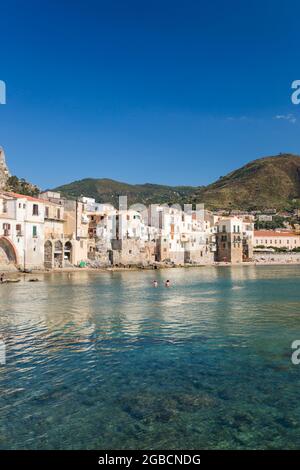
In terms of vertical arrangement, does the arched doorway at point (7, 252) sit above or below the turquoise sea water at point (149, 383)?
above

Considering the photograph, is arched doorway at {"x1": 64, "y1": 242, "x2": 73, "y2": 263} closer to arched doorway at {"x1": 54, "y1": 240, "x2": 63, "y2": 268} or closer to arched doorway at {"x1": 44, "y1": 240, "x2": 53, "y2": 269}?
arched doorway at {"x1": 54, "y1": 240, "x2": 63, "y2": 268}

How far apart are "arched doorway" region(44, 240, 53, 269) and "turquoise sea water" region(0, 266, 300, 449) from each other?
40058 millimetres

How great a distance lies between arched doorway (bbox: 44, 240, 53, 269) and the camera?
195ft

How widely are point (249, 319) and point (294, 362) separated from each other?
791 cm

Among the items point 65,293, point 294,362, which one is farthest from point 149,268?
point 294,362

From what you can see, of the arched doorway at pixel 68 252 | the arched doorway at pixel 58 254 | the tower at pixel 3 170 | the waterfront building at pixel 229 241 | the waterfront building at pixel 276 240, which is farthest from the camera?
the waterfront building at pixel 276 240

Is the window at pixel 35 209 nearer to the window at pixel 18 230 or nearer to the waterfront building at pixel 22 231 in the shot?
the waterfront building at pixel 22 231

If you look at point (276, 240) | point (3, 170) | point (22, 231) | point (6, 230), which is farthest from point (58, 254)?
point (276, 240)

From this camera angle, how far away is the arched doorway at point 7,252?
5297 centimetres

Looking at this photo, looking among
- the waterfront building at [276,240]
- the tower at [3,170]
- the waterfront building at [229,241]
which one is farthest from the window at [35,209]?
the waterfront building at [276,240]

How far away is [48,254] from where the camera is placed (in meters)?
59.6

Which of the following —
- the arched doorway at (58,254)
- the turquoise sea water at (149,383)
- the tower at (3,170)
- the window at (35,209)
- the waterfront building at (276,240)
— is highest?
the tower at (3,170)

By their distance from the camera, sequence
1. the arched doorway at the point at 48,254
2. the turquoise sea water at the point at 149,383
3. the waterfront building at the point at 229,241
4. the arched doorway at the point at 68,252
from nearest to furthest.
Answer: the turquoise sea water at the point at 149,383 < the arched doorway at the point at 48,254 < the arched doorway at the point at 68,252 < the waterfront building at the point at 229,241

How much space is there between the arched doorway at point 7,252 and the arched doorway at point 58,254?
7.72 metres
